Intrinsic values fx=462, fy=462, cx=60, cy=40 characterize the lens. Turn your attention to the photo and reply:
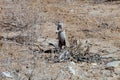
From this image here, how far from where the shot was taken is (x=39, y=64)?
5.90 meters

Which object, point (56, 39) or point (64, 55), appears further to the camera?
point (56, 39)

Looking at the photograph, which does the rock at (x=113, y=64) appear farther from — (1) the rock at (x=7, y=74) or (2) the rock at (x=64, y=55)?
(1) the rock at (x=7, y=74)

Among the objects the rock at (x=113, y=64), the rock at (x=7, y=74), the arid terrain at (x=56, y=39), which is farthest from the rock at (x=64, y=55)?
the rock at (x=7, y=74)

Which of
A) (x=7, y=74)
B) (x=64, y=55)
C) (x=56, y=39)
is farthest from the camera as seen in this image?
(x=56, y=39)

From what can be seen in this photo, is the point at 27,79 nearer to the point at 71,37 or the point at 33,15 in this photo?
the point at 71,37

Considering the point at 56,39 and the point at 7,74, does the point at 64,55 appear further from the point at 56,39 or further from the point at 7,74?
the point at 56,39

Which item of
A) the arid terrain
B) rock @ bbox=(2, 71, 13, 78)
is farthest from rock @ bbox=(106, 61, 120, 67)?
rock @ bbox=(2, 71, 13, 78)

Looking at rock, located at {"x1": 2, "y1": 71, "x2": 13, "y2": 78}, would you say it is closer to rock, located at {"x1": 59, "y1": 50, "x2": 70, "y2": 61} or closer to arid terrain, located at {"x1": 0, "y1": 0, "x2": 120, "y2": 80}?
arid terrain, located at {"x1": 0, "y1": 0, "x2": 120, "y2": 80}

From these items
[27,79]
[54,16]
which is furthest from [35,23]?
[27,79]

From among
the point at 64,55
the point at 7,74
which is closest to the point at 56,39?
the point at 64,55

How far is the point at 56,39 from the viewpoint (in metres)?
7.65

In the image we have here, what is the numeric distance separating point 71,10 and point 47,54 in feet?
10.1

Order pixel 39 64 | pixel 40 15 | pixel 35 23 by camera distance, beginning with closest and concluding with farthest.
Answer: pixel 39 64 → pixel 35 23 → pixel 40 15

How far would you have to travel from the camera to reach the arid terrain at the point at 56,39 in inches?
232
